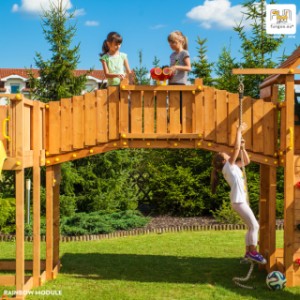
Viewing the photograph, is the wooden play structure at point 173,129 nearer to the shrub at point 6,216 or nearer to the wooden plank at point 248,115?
the wooden plank at point 248,115

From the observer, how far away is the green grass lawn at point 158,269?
7383mm

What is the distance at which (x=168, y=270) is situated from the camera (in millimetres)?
8977

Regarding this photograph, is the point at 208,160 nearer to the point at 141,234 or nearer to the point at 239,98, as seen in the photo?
the point at 141,234

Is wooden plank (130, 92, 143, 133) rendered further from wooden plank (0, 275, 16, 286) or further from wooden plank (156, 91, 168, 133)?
wooden plank (0, 275, 16, 286)

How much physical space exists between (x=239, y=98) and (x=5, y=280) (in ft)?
14.5

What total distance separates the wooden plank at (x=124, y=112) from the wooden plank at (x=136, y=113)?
3.0 inches

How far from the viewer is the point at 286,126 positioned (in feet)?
25.8

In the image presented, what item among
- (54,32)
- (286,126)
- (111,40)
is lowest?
(286,126)

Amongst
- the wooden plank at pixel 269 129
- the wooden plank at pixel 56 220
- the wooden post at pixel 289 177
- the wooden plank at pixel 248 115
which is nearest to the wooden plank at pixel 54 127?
the wooden plank at pixel 56 220

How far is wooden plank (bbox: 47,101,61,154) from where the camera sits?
818 centimetres

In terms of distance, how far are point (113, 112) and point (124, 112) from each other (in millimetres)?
169

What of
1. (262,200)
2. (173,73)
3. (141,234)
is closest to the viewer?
(173,73)

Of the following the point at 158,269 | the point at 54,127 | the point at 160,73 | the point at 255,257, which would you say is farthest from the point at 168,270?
the point at 160,73

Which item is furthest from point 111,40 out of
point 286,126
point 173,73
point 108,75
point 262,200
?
point 262,200
